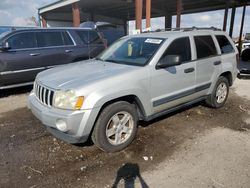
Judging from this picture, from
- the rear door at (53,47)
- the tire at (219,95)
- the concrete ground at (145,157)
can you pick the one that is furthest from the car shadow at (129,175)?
the rear door at (53,47)

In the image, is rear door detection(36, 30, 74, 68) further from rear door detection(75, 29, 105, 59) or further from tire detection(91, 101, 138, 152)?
tire detection(91, 101, 138, 152)

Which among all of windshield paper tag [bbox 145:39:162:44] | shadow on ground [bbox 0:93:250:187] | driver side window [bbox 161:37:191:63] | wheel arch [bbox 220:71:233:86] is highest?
windshield paper tag [bbox 145:39:162:44]

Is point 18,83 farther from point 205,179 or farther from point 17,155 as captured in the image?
point 205,179

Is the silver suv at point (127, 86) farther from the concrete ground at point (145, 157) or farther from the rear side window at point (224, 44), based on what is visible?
the concrete ground at point (145, 157)

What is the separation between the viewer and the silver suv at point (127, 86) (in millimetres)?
3012

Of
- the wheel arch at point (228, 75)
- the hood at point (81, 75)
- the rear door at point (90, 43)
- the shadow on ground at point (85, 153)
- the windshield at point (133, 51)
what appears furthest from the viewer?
the rear door at point (90, 43)

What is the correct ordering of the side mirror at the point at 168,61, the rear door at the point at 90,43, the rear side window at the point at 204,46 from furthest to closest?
the rear door at the point at 90,43 → the rear side window at the point at 204,46 → the side mirror at the point at 168,61

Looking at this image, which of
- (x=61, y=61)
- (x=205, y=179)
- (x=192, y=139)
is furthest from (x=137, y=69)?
(x=61, y=61)

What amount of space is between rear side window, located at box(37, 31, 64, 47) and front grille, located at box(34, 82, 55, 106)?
3.67 m

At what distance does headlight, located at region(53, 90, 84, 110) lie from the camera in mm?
2939

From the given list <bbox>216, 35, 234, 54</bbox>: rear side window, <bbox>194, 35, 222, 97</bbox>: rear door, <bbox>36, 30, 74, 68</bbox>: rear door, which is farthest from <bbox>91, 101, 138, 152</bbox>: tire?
<bbox>36, 30, 74, 68</bbox>: rear door

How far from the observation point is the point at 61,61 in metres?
7.09

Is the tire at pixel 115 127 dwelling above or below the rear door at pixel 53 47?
below

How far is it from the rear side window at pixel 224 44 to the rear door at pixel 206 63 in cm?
23
